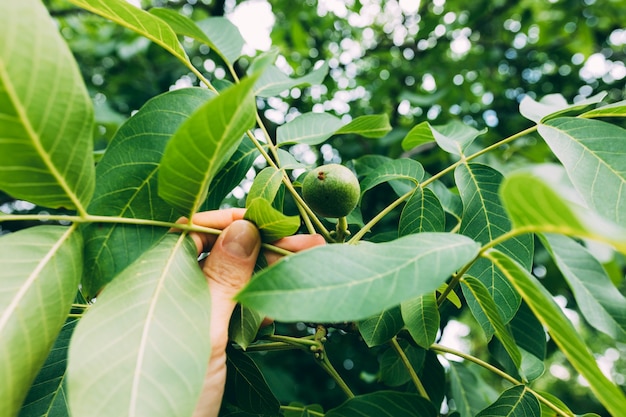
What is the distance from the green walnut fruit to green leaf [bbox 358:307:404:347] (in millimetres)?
244

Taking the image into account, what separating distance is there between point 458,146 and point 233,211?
1.88 ft

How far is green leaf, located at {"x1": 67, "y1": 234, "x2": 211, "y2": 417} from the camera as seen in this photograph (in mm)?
561

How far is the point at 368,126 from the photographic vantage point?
A: 49.6 inches

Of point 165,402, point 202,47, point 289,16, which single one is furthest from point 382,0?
point 165,402

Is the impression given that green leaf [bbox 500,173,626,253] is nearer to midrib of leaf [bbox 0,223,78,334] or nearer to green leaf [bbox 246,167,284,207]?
green leaf [bbox 246,167,284,207]

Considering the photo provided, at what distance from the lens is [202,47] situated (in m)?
2.90

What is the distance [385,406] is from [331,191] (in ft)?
1.49

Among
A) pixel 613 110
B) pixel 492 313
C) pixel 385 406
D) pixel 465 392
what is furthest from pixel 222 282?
pixel 465 392

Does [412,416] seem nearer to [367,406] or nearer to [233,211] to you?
[367,406]

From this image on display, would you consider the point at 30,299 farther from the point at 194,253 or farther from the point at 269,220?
the point at 269,220

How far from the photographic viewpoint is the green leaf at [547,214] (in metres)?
0.45

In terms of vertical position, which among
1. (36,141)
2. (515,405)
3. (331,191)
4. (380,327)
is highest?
(36,141)

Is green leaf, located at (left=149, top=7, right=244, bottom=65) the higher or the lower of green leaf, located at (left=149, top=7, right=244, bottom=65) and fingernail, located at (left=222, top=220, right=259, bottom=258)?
the higher

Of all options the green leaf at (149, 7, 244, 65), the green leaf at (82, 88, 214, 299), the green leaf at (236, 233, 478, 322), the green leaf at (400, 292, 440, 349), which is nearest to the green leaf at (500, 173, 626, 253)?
the green leaf at (236, 233, 478, 322)
